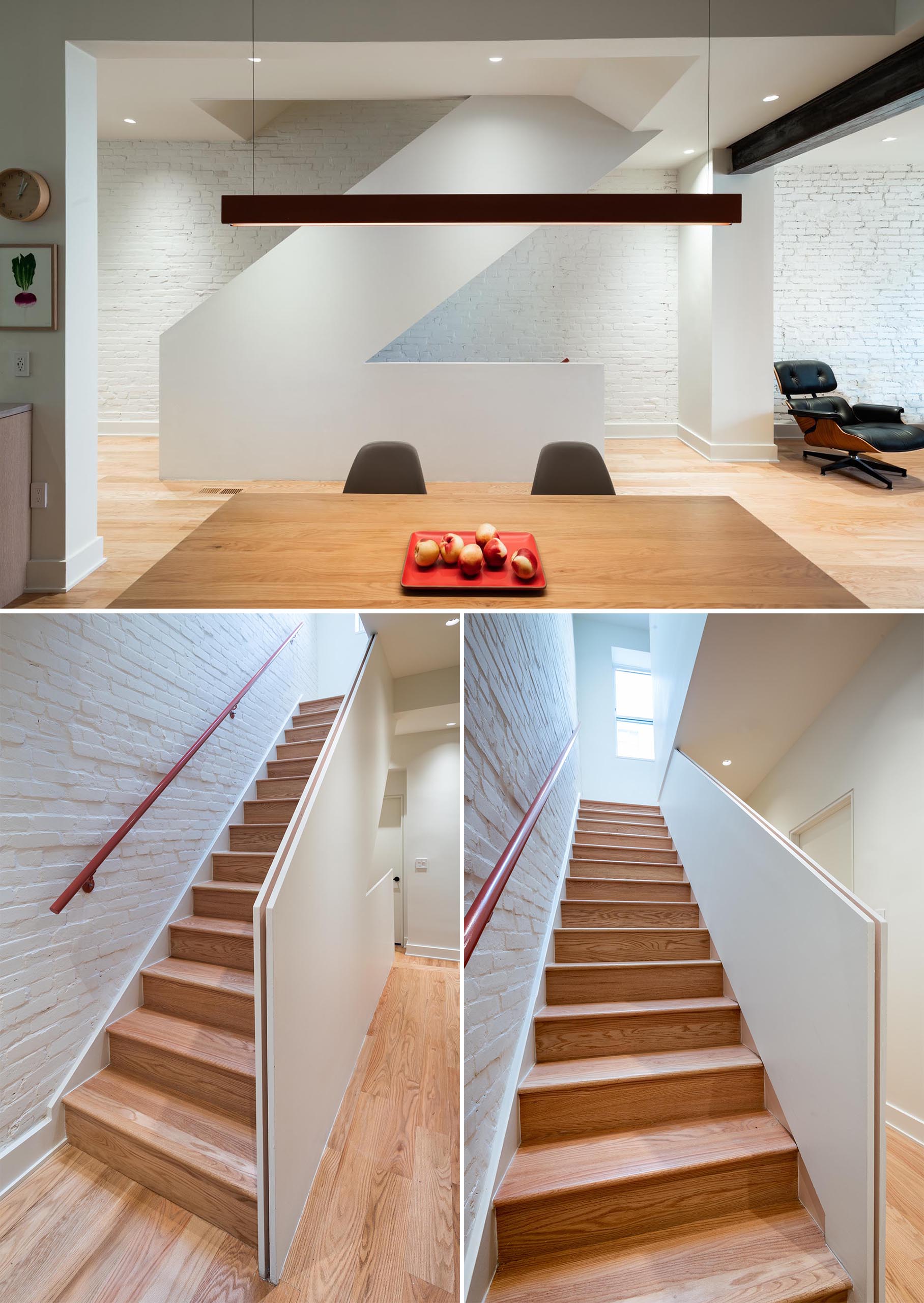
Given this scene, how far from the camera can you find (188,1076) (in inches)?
58.8

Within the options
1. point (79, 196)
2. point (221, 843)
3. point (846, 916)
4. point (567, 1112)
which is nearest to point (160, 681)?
point (221, 843)

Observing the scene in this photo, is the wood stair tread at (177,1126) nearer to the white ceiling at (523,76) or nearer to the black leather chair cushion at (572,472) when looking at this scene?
the black leather chair cushion at (572,472)

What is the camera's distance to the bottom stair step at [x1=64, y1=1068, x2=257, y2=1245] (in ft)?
4.50

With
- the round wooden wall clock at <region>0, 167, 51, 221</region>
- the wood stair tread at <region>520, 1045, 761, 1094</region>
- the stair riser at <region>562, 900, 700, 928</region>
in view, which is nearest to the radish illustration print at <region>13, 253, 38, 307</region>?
the round wooden wall clock at <region>0, 167, 51, 221</region>

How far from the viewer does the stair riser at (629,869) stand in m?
1.33

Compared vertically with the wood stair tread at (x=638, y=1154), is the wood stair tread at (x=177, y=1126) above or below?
below

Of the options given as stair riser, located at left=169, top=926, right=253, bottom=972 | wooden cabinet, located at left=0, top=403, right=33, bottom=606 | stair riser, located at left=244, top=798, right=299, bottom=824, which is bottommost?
stair riser, located at left=169, top=926, right=253, bottom=972

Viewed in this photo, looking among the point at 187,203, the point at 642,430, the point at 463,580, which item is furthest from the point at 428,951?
the point at 187,203

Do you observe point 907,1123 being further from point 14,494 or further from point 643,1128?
point 14,494

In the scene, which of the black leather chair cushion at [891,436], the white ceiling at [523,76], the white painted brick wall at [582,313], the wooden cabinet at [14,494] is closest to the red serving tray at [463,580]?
the wooden cabinet at [14,494]

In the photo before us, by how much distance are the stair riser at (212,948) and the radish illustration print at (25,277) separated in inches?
140

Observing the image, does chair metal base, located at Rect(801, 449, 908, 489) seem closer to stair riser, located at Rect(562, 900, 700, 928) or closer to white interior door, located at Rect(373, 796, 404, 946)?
stair riser, located at Rect(562, 900, 700, 928)

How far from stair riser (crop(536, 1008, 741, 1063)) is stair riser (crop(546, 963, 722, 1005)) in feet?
0.10

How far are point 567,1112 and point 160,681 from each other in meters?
1.01
